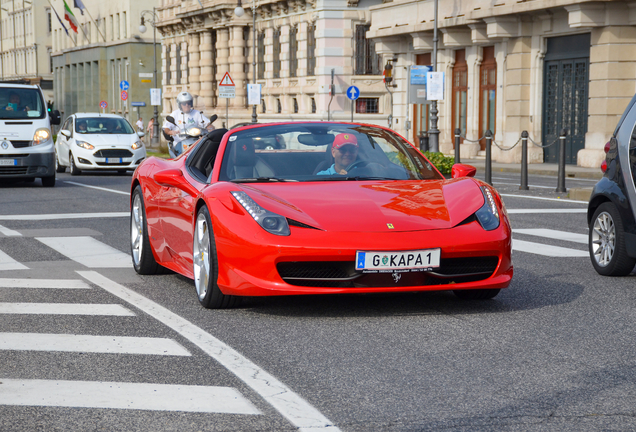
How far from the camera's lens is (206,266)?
681cm

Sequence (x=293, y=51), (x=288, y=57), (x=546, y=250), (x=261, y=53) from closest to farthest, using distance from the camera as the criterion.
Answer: (x=546, y=250) → (x=293, y=51) → (x=288, y=57) → (x=261, y=53)

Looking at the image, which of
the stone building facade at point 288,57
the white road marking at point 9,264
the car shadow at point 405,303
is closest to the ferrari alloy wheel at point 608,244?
the car shadow at point 405,303

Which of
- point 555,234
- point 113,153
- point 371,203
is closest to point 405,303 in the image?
point 371,203

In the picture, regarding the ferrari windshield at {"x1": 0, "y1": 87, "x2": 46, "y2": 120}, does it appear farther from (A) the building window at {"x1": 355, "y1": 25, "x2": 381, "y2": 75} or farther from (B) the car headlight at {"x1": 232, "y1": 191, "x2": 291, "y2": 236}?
(A) the building window at {"x1": 355, "y1": 25, "x2": 381, "y2": 75}

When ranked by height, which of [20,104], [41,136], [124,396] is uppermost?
[20,104]

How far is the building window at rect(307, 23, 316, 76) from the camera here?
5466cm

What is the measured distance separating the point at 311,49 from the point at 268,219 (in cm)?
4935

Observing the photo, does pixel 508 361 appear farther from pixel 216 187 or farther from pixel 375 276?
pixel 216 187

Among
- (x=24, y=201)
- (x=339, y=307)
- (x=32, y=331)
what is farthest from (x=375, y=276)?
(x=24, y=201)

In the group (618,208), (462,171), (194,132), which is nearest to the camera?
(462,171)

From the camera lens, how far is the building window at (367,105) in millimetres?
53719

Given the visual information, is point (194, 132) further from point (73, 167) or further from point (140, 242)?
point (73, 167)

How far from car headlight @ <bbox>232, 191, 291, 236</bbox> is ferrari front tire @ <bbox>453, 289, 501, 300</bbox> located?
4.77 feet

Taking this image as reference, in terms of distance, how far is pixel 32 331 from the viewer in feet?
20.2
